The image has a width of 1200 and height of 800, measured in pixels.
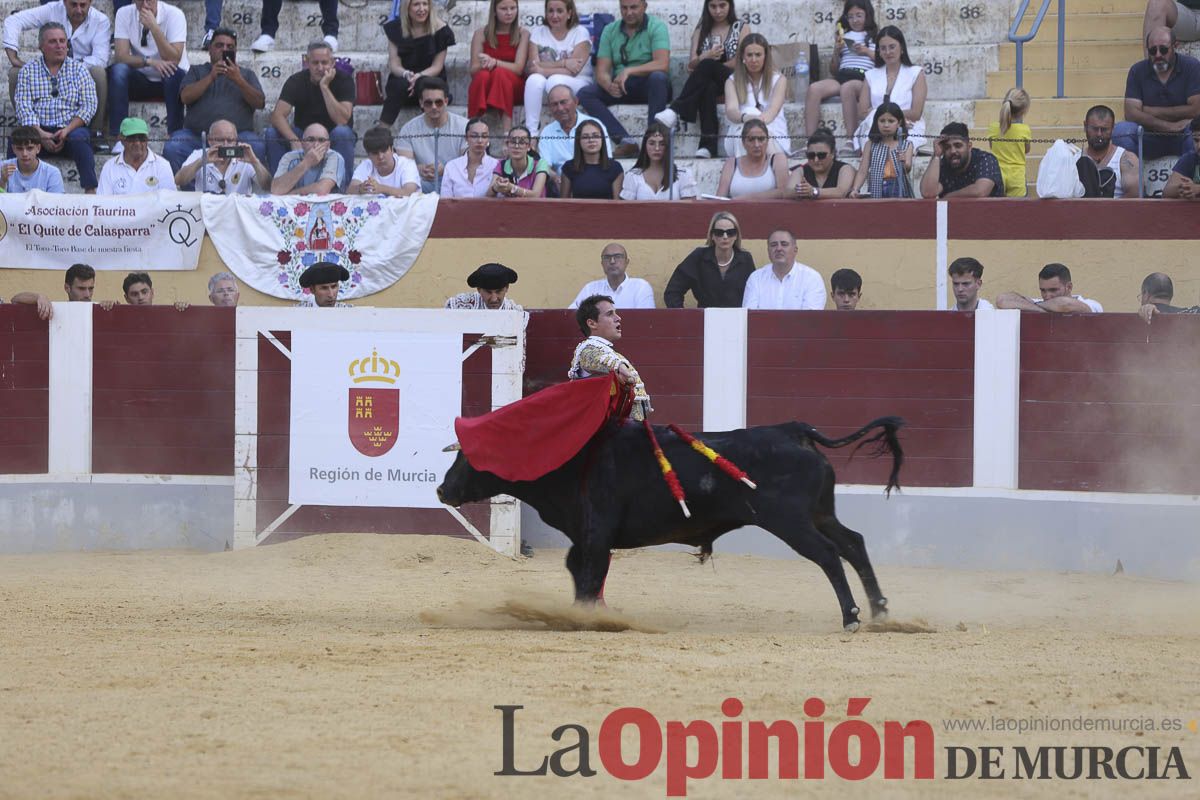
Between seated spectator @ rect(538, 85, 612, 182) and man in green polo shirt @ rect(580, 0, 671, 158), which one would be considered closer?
seated spectator @ rect(538, 85, 612, 182)

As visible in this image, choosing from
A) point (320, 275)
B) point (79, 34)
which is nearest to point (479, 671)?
point (320, 275)

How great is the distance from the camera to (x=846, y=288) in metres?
9.15

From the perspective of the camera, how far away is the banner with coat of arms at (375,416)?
8836 mm

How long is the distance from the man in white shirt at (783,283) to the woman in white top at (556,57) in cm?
245

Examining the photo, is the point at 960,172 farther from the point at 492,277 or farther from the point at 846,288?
the point at 492,277

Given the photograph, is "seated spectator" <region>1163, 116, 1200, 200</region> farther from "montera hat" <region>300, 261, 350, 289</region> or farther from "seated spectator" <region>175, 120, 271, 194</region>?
"seated spectator" <region>175, 120, 271, 194</region>

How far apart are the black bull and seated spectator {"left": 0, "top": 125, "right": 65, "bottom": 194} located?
5671mm

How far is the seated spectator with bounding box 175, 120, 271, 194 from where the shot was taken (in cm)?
1051

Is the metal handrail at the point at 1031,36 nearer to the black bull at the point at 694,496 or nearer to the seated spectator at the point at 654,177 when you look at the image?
the seated spectator at the point at 654,177

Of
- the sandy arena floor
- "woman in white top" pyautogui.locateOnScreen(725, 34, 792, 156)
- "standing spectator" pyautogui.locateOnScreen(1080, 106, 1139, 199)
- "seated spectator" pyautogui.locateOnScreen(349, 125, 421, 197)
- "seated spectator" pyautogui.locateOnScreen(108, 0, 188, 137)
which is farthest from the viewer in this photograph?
"seated spectator" pyautogui.locateOnScreen(108, 0, 188, 137)

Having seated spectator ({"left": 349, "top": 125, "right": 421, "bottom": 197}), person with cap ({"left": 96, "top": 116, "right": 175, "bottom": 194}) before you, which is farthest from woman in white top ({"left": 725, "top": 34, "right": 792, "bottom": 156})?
person with cap ({"left": 96, "top": 116, "right": 175, "bottom": 194})

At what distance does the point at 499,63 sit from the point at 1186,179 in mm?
4846

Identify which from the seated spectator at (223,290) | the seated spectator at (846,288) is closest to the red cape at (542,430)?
the seated spectator at (846,288)

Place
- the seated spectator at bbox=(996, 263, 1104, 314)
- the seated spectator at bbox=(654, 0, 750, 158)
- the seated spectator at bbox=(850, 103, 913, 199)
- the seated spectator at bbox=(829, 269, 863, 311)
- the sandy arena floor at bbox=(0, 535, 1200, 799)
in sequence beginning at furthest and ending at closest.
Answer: the seated spectator at bbox=(654, 0, 750, 158) < the seated spectator at bbox=(850, 103, 913, 199) < the seated spectator at bbox=(829, 269, 863, 311) < the seated spectator at bbox=(996, 263, 1104, 314) < the sandy arena floor at bbox=(0, 535, 1200, 799)
